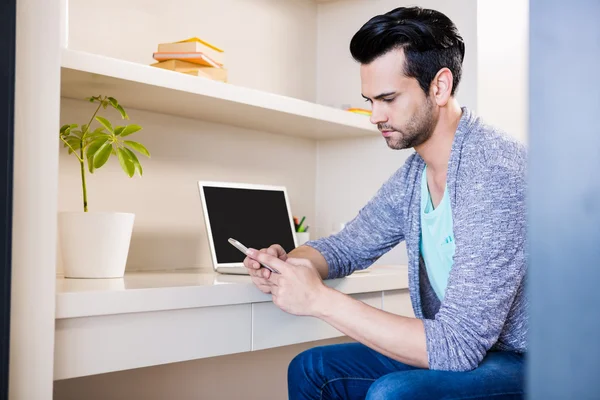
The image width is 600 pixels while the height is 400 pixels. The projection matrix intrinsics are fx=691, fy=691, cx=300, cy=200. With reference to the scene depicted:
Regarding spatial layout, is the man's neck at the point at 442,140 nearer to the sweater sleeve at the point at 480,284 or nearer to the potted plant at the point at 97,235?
the sweater sleeve at the point at 480,284

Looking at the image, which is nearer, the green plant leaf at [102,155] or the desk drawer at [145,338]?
the desk drawer at [145,338]

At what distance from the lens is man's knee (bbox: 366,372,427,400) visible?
1.21 metres

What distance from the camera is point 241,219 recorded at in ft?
6.81

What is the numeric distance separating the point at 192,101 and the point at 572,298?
1448 millimetres

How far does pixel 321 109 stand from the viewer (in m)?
2.19

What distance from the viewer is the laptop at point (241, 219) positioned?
1975 mm

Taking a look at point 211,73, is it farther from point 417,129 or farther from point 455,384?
point 455,384

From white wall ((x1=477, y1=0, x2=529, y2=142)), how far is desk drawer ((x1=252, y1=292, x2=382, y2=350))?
1.07m

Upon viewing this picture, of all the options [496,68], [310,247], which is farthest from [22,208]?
[496,68]

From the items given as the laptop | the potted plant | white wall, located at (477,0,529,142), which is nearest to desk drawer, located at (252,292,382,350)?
the laptop

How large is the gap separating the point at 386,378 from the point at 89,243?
759 millimetres

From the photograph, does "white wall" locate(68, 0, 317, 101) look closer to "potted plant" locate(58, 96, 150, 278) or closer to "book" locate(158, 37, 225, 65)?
"book" locate(158, 37, 225, 65)

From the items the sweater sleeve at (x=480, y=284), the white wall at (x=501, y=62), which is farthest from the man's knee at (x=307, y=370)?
the white wall at (x=501, y=62)

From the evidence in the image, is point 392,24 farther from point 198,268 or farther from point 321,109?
point 198,268
